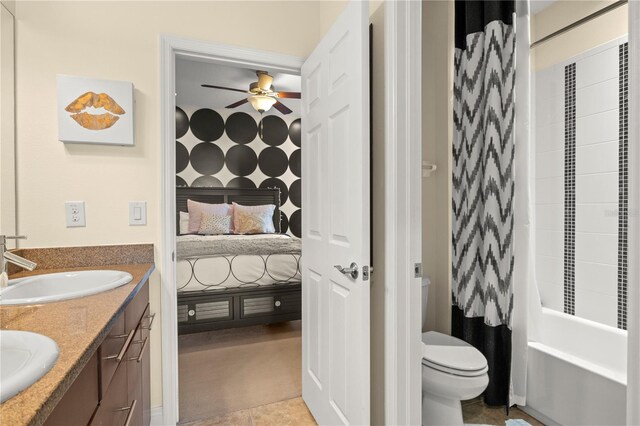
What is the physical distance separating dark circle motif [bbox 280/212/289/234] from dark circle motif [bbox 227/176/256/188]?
2.13ft

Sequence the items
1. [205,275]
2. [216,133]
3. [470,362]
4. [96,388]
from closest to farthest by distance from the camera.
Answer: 1. [96,388]
2. [470,362]
3. [205,275]
4. [216,133]

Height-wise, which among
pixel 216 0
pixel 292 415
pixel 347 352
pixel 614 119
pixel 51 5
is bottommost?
pixel 292 415

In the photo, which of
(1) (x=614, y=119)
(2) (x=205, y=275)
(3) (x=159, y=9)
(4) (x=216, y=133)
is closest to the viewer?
(3) (x=159, y=9)

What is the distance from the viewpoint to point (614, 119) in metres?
2.29

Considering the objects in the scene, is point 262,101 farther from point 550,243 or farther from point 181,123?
point 550,243

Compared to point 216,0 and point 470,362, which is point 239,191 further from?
point 470,362

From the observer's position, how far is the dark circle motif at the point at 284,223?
18.1ft

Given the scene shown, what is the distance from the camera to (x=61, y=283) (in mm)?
1501

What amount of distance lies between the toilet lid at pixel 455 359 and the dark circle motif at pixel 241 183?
3.86 m

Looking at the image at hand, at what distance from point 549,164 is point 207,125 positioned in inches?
167

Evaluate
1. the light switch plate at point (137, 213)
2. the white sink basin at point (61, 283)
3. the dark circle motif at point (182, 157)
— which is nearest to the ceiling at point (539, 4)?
the light switch plate at point (137, 213)

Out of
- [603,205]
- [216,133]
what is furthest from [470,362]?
[216,133]

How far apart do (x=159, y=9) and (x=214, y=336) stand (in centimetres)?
263

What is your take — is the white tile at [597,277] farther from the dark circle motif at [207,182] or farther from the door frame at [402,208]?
the dark circle motif at [207,182]
